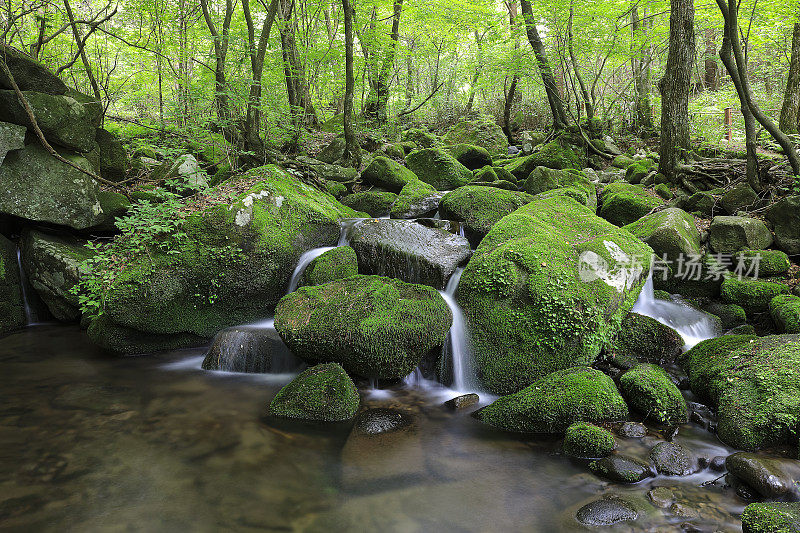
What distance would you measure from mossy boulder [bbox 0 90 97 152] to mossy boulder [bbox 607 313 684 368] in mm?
9284

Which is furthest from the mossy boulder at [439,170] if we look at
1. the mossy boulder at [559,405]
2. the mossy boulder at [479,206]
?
the mossy boulder at [559,405]

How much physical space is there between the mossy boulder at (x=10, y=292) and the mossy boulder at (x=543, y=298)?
24.0 ft

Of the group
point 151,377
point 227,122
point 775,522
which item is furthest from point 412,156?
point 775,522

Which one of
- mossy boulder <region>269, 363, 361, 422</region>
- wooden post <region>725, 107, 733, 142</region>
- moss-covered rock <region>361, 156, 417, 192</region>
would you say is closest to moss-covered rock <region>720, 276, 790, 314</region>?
mossy boulder <region>269, 363, 361, 422</region>

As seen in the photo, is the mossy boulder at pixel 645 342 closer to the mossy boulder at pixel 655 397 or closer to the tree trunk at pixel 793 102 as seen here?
the mossy boulder at pixel 655 397

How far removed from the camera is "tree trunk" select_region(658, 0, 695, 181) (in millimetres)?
9320

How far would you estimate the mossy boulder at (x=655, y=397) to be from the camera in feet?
15.2

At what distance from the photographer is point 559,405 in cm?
455

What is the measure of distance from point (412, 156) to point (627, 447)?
9296 millimetres

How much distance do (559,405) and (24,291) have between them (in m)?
8.66

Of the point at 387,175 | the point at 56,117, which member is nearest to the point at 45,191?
the point at 56,117

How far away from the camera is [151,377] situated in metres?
5.91

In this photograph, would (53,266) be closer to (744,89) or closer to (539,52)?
(744,89)

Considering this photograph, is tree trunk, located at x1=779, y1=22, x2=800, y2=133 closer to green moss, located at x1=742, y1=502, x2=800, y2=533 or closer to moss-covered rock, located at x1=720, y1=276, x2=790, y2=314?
moss-covered rock, located at x1=720, y1=276, x2=790, y2=314
